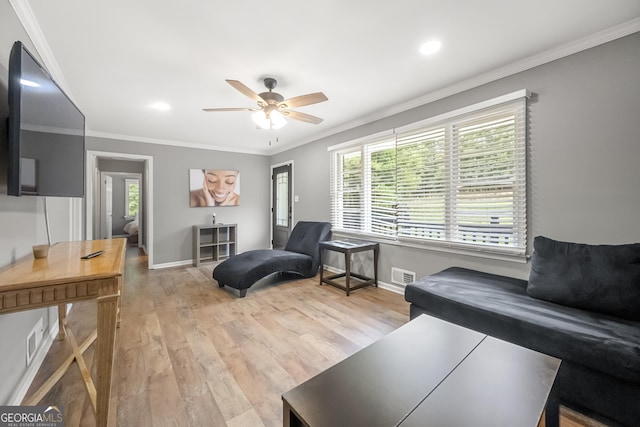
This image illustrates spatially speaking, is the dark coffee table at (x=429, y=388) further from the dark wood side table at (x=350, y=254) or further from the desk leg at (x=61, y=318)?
the desk leg at (x=61, y=318)

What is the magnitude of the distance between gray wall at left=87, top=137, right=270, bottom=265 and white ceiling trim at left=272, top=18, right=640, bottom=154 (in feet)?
10.4

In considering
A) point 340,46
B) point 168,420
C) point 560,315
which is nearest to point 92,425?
point 168,420

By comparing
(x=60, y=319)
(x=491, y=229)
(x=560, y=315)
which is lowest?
(x=60, y=319)

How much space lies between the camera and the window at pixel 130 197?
8617 mm

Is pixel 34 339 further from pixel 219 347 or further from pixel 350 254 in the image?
pixel 350 254

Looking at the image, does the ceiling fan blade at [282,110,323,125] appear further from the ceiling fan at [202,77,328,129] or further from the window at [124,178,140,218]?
the window at [124,178,140,218]

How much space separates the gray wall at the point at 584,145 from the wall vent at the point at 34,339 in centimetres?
367

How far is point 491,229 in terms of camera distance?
2.51m

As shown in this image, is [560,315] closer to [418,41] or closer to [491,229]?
[491,229]

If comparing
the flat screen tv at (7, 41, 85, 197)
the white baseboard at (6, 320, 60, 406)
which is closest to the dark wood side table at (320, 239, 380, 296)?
the flat screen tv at (7, 41, 85, 197)

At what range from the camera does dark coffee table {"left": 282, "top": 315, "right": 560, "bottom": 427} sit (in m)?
0.81

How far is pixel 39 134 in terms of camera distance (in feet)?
4.59

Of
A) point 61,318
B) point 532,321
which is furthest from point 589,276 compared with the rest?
point 61,318

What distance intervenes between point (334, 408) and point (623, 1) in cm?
285
